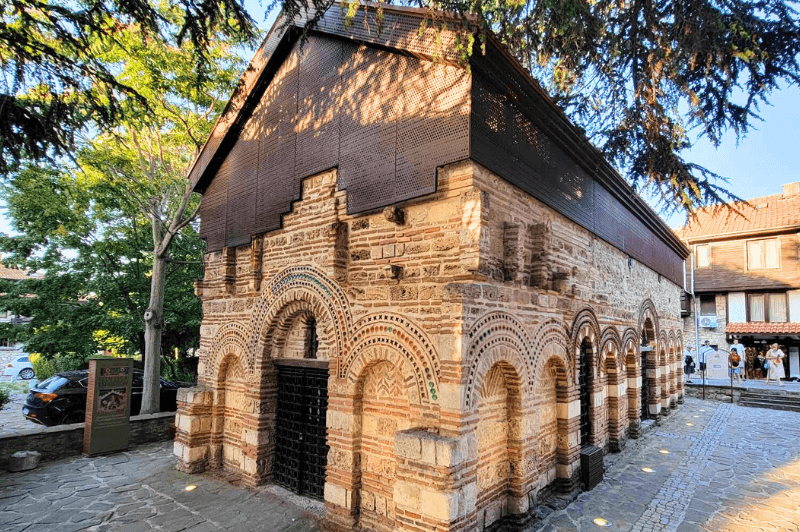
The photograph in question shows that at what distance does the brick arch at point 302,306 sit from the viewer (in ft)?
18.8

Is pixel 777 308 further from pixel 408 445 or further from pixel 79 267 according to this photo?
pixel 79 267

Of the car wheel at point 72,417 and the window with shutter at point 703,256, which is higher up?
the window with shutter at point 703,256

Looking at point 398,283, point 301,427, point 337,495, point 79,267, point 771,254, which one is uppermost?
point 771,254

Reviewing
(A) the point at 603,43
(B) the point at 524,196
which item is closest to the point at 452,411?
(B) the point at 524,196

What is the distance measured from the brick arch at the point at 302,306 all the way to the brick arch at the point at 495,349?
1.76 metres

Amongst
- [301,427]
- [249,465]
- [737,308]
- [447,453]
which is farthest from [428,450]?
[737,308]

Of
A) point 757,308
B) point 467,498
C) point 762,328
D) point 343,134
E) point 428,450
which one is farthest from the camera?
point 757,308

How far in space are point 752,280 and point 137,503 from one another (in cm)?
2664

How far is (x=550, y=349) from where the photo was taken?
20.3ft

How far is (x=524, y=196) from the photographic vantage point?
590 centimetres

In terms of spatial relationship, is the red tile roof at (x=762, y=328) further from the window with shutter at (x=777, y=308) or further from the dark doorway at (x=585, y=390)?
the dark doorway at (x=585, y=390)

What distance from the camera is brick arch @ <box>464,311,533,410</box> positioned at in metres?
4.57

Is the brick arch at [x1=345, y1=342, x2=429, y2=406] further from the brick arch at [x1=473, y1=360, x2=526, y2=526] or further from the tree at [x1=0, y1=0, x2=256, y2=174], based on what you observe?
the tree at [x1=0, y1=0, x2=256, y2=174]

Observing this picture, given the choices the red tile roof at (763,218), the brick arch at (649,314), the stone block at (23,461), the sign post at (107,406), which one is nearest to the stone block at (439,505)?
the sign post at (107,406)
